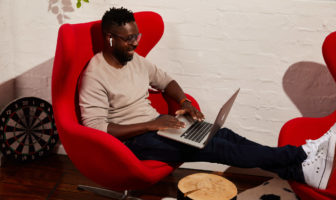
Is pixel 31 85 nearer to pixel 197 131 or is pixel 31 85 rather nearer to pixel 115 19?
pixel 115 19

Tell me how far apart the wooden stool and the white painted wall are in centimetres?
104

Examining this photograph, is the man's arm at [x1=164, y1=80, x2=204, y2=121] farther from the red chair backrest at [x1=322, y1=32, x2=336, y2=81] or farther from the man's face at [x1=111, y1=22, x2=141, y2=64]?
the red chair backrest at [x1=322, y1=32, x2=336, y2=81]

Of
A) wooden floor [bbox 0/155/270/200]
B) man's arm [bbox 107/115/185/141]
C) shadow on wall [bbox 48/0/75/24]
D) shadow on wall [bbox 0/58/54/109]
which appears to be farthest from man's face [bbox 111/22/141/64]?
wooden floor [bbox 0/155/270/200]

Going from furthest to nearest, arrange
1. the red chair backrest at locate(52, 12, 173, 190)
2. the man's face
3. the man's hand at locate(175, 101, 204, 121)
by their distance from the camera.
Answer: the man's hand at locate(175, 101, 204, 121) < the man's face < the red chair backrest at locate(52, 12, 173, 190)

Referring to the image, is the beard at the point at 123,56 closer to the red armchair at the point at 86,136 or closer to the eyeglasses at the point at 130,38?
the eyeglasses at the point at 130,38

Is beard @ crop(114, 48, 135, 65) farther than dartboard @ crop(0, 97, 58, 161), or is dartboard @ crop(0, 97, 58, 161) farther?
dartboard @ crop(0, 97, 58, 161)

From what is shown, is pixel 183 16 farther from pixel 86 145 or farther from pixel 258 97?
pixel 86 145

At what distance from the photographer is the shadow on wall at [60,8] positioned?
105 inches

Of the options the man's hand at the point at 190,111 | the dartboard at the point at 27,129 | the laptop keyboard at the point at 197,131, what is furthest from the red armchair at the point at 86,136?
the dartboard at the point at 27,129

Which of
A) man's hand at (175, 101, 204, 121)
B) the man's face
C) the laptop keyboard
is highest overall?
the man's face

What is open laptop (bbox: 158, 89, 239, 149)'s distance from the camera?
6.51ft

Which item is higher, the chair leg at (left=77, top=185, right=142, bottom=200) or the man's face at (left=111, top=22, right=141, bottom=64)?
the man's face at (left=111, top=22, right=141, bottom=64)

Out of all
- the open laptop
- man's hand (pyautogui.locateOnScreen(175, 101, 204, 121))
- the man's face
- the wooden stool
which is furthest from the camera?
man's hand (pyautogui.locateOnScreen(175, 101, 204, 121))

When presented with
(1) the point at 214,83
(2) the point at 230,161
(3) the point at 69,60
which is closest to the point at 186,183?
(2) the point at 230,161
